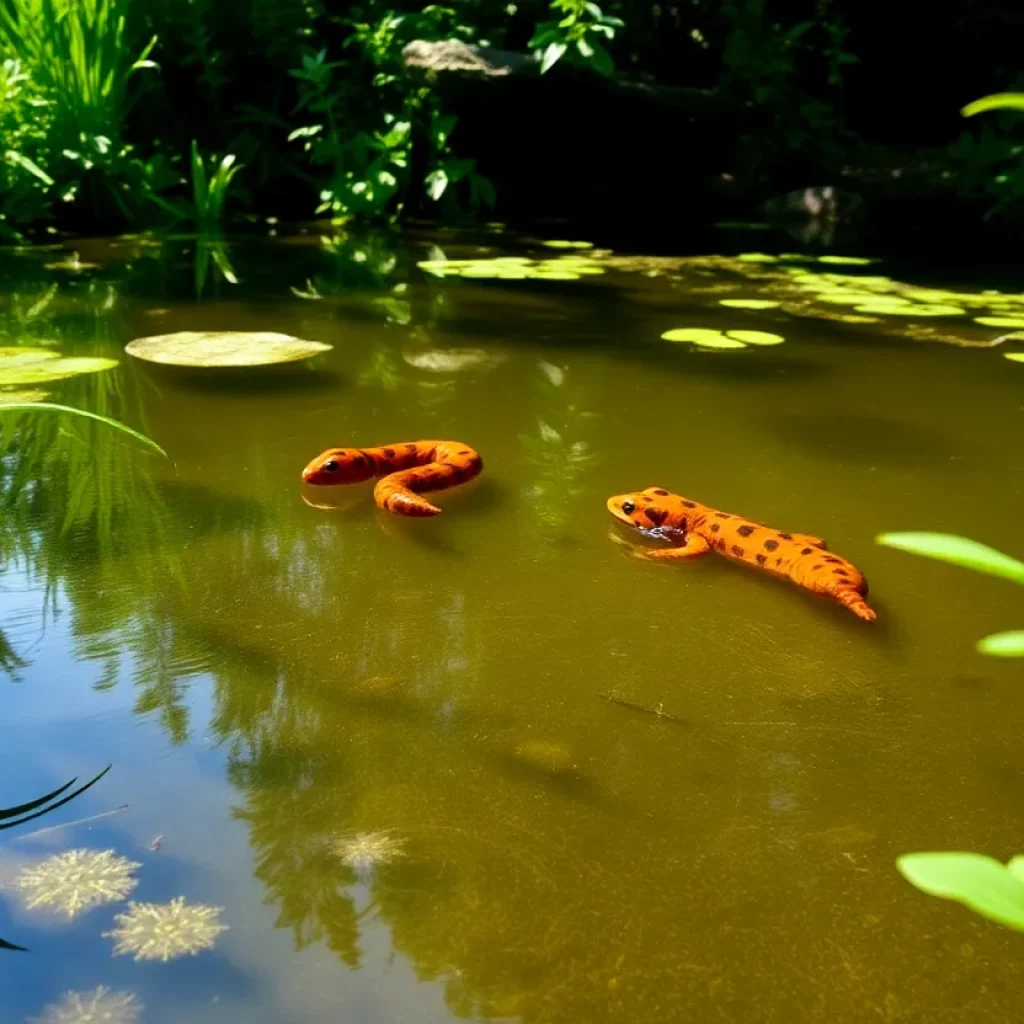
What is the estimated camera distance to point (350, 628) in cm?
187

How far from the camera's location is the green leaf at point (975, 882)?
0.55 metres

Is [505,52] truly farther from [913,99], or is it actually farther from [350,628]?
[350,628]

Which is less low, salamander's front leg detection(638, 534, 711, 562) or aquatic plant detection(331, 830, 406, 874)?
aquatic plant detection(331, 830, 406, 874)

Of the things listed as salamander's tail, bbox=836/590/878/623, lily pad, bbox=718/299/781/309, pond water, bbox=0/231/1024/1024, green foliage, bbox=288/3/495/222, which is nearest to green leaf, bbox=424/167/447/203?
green foliage, bbox=288/3/495/222

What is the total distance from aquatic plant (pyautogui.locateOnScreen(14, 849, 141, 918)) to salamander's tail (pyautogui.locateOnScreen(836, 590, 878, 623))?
1.30 m

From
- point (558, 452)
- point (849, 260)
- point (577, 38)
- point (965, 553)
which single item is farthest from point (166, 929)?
point (577, 38)

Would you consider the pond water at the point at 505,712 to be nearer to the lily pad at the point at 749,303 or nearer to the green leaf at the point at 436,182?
the lily pad at the point at 749,303

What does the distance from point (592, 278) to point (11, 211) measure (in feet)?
11.8

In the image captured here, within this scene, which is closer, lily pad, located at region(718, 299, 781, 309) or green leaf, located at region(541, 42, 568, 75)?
lily pad, located at region(718, 299, 781, 309)

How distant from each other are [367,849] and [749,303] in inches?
161

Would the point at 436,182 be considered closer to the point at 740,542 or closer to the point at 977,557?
the point at 740,542

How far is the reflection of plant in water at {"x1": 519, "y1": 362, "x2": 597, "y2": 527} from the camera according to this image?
251 centimetres

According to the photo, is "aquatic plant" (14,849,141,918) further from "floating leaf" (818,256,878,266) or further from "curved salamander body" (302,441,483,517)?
"floating leaf" (818,256,878,266)

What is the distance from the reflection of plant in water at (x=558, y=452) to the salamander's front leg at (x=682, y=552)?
0.24 meters
